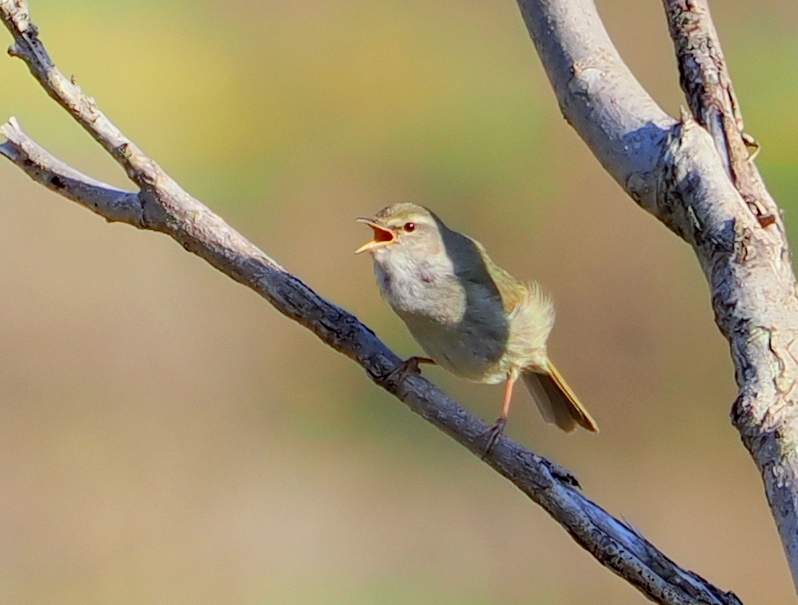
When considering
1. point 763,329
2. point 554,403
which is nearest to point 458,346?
point 554,403

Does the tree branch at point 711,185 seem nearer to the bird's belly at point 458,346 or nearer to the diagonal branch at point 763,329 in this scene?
the diagonal branch at point 763,329

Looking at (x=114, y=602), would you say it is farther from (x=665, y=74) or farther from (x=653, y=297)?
(x=665, y=74)

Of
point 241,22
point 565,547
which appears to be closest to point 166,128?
point 241,22

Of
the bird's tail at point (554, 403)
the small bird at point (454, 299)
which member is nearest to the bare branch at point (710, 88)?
the small bird at point (454, 299)

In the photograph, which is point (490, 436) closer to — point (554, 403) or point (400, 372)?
point (400, 372)

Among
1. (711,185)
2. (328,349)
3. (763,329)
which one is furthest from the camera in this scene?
(328,349)

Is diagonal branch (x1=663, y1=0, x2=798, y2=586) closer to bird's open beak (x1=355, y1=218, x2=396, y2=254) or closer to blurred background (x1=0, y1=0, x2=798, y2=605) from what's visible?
bird's open beak (x1=355, y1=218, x2=396, y2=254)
